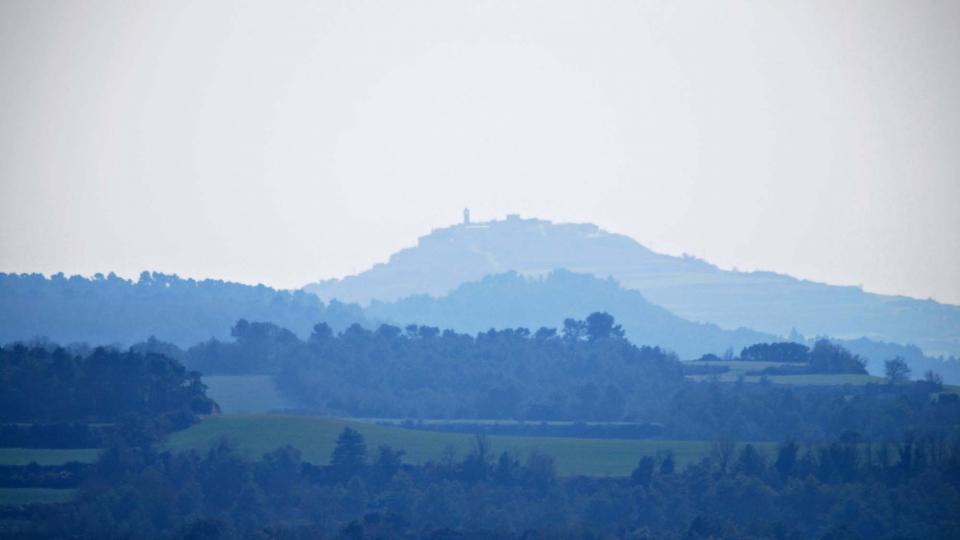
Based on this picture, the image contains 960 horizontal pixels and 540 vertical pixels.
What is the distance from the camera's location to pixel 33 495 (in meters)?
96.2

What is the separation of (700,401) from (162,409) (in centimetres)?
3748

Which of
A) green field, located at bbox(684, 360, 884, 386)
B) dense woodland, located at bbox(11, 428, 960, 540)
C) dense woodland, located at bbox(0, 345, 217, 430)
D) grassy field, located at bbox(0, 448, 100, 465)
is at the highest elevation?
green field, located at bbox(684, 360, 884, 386)

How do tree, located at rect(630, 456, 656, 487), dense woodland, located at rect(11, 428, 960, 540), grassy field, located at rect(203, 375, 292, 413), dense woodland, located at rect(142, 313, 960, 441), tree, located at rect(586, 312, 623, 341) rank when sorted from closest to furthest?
dense woodland, located at rect(11, 428, 960, 540) < tree, located at rect(630, 456, 656, 487) < dense woodland, located at rect(142, 313, 960, 441) < grassy field, located at rect(203, 375, 292, 413) < tree, located at rect(586, 312, 623, 341)

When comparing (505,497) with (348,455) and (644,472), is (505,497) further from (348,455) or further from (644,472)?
(348,455)

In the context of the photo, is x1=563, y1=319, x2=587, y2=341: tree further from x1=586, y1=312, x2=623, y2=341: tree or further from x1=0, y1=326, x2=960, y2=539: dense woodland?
x1=0, y1=326, x2=960, y2=539: dense woodland

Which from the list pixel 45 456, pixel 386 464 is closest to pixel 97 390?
pixel 45 456

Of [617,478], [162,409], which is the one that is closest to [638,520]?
[617,478]

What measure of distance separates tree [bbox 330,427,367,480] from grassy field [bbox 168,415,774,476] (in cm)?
108

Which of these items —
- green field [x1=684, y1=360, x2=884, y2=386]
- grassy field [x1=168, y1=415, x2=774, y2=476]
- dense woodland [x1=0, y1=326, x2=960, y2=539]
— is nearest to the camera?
dense woodland [x1=0, y1=326, x2=960, y2=539]

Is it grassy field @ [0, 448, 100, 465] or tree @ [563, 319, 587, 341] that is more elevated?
tree @ [563, 319, 587, 341]

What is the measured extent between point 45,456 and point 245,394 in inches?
1666

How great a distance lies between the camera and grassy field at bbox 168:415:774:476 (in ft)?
372

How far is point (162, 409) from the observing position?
12388 cm

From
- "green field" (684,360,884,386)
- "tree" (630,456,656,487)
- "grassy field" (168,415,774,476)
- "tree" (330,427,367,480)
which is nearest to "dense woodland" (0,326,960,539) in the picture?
"tree" (330,427,367,480)
